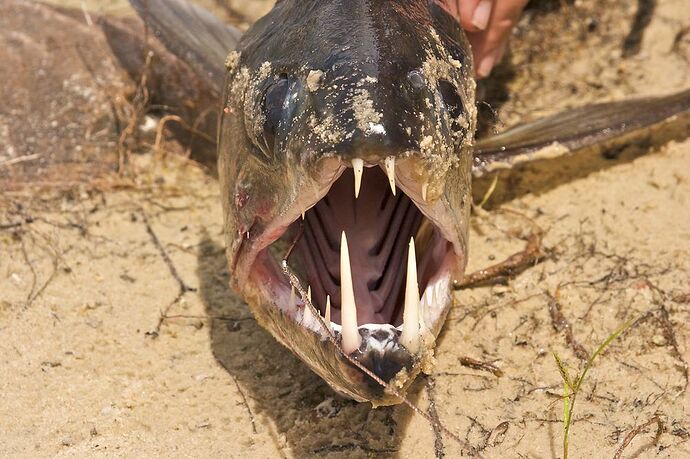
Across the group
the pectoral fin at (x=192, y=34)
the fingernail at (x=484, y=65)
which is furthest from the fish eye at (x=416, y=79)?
the pectoral fin at (x=192, y=34)

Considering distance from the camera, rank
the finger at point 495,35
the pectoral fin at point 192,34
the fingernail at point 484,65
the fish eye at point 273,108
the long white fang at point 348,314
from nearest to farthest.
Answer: the long white fang at point 348,314
the fish eye at point 273,108
the finger at point 495,35
the fingernail at point 484,65
the pectoral fin at point 192,34

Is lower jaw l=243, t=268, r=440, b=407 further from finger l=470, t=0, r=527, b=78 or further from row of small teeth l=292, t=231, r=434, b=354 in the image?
finger l=470, t=0, r=527, b=78

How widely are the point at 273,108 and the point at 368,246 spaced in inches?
19.4

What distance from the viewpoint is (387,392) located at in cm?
222

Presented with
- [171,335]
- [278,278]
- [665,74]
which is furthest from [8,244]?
[665,74]

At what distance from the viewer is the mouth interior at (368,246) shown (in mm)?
2535

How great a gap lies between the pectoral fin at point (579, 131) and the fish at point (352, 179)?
631mm

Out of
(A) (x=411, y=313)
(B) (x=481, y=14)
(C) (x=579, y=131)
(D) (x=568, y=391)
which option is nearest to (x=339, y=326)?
(A) (x=411, y=313)

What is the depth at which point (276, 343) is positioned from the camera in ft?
9.68

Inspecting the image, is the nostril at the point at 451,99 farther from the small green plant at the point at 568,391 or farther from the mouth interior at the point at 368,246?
the small green plant at the point at 568,391

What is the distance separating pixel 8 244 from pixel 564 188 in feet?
6.90

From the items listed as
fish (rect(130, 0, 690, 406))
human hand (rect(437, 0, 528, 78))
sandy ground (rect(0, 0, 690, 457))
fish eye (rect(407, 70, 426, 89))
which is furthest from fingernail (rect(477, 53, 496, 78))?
fish eye (rect(407, 70, 426, 89))

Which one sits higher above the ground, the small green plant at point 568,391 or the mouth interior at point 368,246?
the mouth interior at point 368,246

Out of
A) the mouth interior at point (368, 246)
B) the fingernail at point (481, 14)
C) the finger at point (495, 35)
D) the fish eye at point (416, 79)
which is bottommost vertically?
the mouth interior at point (368, 246)
